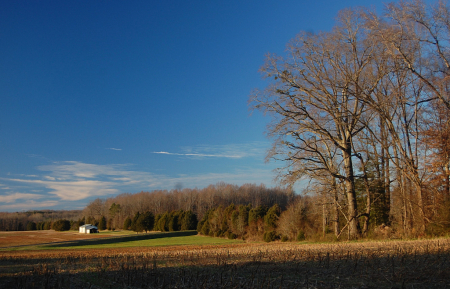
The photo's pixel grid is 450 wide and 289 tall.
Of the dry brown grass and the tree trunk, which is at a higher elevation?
the tree trunk

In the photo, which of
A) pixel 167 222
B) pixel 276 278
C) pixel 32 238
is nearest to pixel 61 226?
pixel 32 238

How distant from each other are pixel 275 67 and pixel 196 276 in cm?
1650

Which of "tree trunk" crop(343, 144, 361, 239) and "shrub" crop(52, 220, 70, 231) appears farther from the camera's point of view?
"shrub" crop(52, 220, 70, 231)

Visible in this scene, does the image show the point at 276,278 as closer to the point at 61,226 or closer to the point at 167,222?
the point at 167,222

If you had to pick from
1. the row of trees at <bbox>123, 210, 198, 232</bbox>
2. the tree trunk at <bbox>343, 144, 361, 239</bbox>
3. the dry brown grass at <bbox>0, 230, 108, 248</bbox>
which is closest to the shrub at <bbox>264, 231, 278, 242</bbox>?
the tree trunk at <bbox>343, 144, 361, 239</bbox>

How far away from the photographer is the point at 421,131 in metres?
22.5

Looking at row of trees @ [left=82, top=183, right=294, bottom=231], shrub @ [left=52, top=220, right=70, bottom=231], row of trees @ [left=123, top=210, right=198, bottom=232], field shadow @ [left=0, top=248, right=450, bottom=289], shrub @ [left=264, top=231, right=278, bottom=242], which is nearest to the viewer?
field shadow @ [left=0, top=248, right=450, bottom=289]

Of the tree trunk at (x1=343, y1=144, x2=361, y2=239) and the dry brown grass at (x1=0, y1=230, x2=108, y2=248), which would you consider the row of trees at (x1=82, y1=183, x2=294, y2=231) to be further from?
the tree trunk at (x1=343, y1=144, x2=361, y2=239)

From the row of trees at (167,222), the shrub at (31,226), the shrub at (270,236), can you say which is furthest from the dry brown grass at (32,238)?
the shrub at (270,236)

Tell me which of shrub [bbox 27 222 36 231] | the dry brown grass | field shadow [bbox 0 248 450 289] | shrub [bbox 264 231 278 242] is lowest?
shrub [bbox 27 222 36 231]

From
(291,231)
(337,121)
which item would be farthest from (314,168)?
(291,231)

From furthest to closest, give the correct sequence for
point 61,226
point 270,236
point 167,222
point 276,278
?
point 61,226 → point 167,222 → point 270,236 → point 276,278

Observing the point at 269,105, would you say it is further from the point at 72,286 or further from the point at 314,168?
the point at 72,286

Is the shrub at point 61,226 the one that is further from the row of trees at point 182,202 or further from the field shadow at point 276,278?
the field shadow at point 276,278
